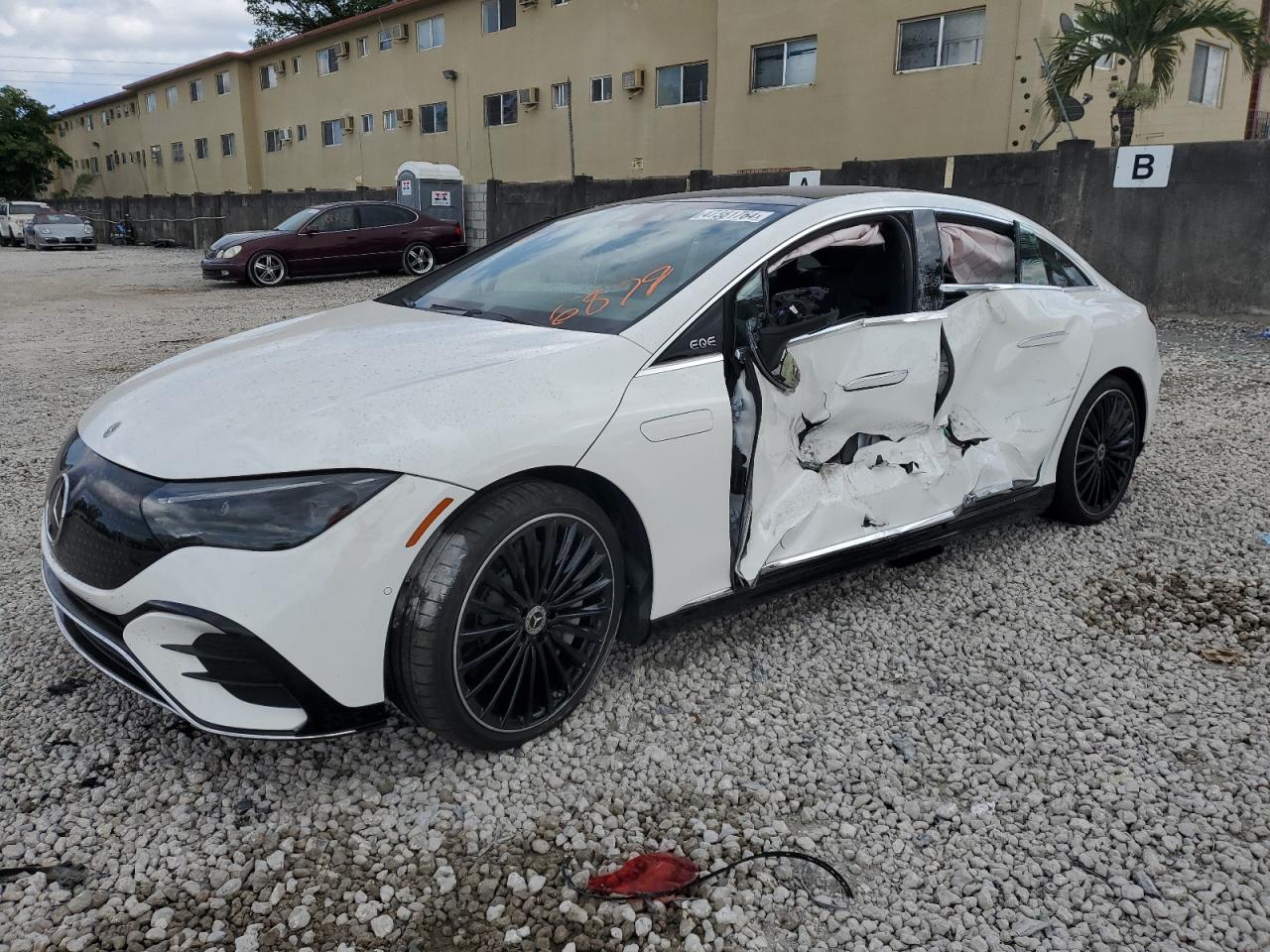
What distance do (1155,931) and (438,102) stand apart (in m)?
30.2

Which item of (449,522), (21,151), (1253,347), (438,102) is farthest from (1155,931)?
(21,151)

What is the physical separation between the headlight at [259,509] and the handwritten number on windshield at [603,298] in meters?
1.00

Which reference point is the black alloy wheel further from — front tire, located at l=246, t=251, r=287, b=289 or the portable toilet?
the portable toilet

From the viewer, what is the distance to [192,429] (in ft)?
Answer: 8.07

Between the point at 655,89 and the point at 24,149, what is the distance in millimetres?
42574

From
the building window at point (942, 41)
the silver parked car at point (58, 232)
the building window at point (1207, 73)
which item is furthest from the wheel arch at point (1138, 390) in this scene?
the silver parked car at point (58, 232)

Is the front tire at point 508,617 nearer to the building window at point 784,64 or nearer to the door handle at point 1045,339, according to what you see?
the door handle at point 1045,339

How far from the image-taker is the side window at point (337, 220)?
1723 centimetres

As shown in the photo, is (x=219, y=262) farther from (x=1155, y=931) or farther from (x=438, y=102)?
(x=1155, y=931)

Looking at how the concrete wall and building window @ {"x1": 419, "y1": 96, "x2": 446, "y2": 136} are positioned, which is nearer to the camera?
the concrete wall

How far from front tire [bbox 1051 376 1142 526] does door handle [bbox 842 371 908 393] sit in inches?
50.7

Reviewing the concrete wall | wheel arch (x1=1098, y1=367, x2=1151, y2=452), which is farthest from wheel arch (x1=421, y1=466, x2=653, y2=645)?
the concrete wall

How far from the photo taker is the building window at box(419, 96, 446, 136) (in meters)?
28.8

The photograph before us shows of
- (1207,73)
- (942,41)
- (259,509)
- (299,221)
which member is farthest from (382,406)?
(1207,73)
